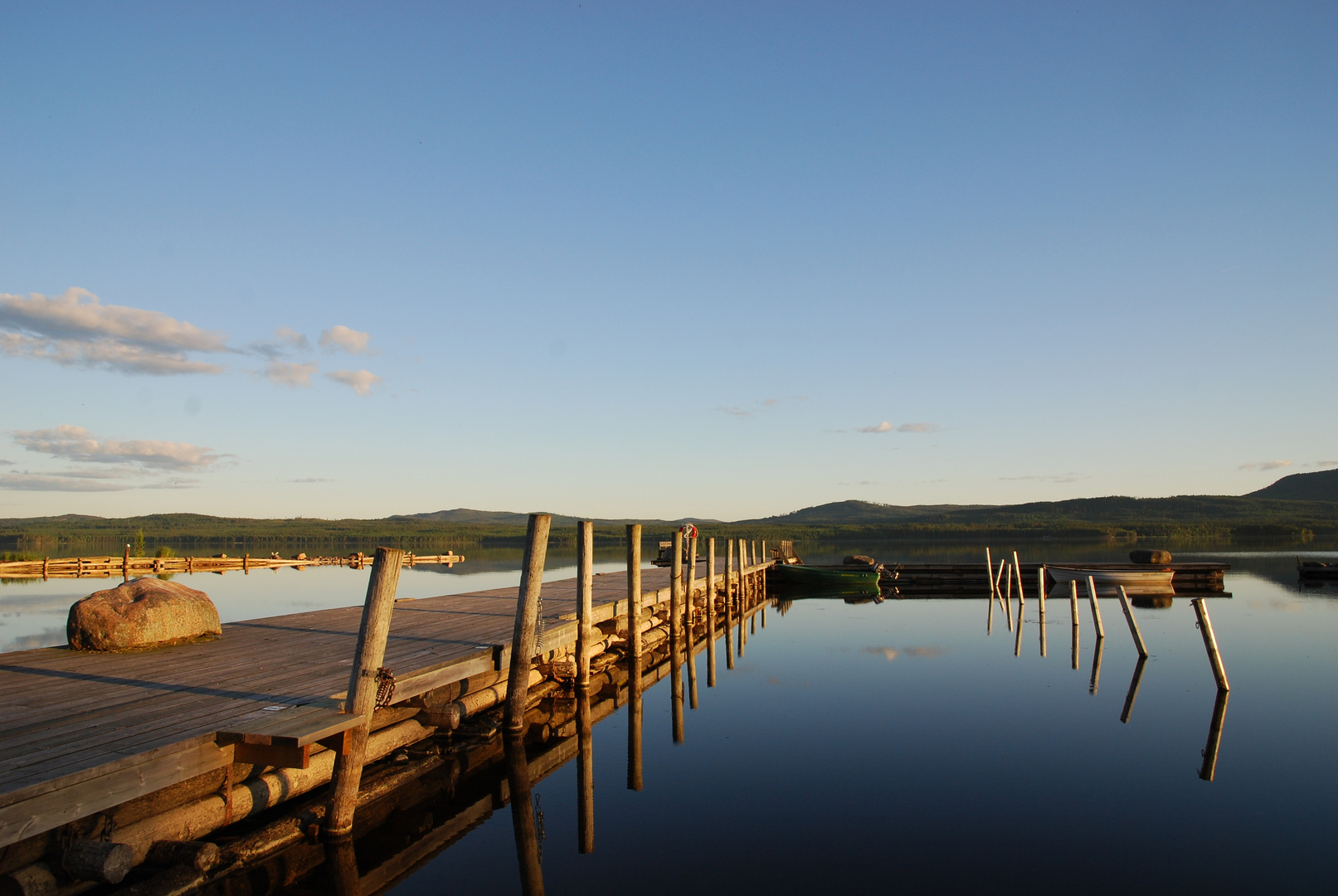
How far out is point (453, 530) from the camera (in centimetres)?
14262

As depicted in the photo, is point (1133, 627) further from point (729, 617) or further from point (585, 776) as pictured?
point (585, 776)

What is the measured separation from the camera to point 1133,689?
645 inches

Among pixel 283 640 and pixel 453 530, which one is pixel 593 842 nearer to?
pixel 283 640

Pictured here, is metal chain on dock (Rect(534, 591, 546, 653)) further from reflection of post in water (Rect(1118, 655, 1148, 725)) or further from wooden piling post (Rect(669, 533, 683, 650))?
reflection of post in water (Rect(1118, 655, 1148, 725))

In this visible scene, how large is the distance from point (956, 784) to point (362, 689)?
758cm

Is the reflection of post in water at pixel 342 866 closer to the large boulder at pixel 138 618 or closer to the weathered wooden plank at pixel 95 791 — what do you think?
the weathered wooden plank at pixel 95 791

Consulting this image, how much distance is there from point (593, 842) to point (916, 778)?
4709 millimetres

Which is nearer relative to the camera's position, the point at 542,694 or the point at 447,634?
the point at 447,634

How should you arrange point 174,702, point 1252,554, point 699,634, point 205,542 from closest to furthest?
point 174,702 → point 699,634 → point 1252,554 → point 205,542

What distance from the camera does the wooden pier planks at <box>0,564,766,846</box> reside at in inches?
211

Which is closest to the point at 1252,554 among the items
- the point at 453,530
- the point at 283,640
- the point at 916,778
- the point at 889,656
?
the point at 889,656

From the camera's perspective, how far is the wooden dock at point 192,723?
215 inches

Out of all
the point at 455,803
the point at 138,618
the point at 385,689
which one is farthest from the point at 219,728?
the point at 138,618

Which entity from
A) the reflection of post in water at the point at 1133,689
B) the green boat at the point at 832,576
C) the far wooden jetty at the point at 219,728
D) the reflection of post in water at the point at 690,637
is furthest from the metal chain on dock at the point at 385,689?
the green boat at the point at 832,576
